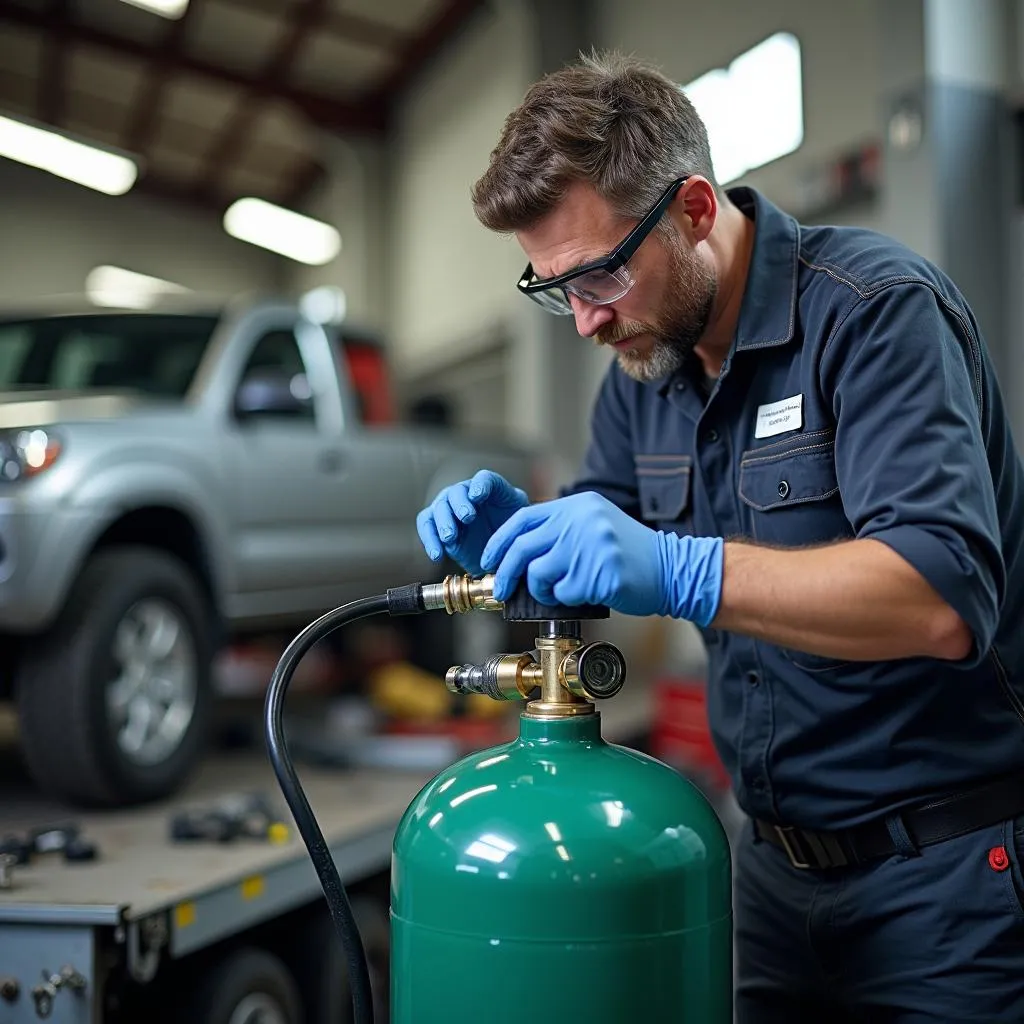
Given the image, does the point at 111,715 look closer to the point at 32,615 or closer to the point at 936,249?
the point at 32,615

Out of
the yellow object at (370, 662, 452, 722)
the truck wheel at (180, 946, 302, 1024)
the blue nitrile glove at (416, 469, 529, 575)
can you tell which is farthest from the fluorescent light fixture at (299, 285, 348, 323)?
the blue nitrile glove at (416, 469, 529, 575)

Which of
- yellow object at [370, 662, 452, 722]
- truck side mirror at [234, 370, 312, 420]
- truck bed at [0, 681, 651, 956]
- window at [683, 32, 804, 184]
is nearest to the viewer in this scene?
truck bed at [0, 681, 651, 956]

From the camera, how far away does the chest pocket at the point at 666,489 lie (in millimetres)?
1889

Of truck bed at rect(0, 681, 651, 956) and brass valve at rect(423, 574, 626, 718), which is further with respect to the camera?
truck bed at rect(0, 681, 651, 956)

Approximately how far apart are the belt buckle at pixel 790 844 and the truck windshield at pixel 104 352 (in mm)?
3014

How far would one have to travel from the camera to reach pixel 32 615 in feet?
10.0

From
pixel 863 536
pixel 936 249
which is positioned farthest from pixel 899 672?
pixel 936 249

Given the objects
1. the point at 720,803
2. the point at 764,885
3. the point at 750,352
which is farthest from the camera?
the point at 720,803

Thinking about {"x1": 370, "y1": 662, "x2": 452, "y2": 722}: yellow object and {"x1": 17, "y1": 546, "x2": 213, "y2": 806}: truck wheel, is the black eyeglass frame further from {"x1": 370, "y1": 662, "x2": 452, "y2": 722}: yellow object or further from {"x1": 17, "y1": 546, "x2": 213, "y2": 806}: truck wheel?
{"x1": 370, "y1": 662, "x2": 452, "y2": 722}: yellow object

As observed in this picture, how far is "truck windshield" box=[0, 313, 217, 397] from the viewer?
4.15 metres

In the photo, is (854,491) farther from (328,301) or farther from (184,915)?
(328,301)

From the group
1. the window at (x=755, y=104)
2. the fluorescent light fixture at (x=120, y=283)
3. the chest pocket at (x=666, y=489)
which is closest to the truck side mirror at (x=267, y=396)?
the chest pocket at (x=666, y=489)

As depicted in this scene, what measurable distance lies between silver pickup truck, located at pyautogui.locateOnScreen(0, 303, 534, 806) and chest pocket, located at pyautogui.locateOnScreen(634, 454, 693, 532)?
1.79m

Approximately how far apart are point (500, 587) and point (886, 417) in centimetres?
49
